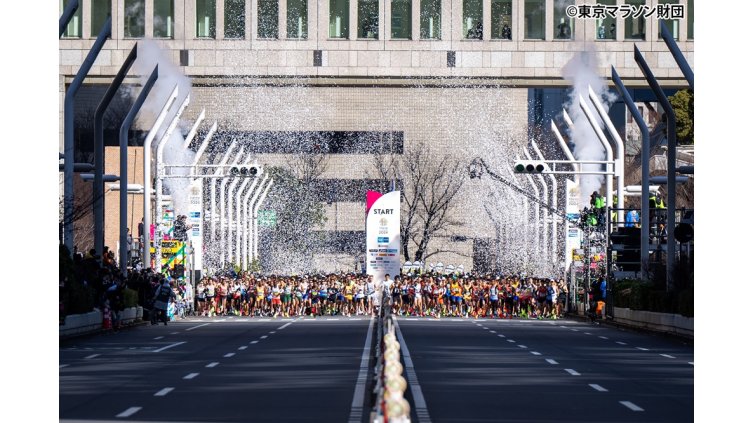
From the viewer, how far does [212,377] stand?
92.4ft

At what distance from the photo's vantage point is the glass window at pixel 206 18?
362 ft

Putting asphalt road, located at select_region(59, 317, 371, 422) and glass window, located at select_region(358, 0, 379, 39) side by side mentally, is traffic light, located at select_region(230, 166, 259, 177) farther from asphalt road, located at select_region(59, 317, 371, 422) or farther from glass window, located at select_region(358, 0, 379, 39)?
glass window, located at select_region(358, 0, 379, 39)

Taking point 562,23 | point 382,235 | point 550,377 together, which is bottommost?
point 550,377

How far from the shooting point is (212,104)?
11462 cm

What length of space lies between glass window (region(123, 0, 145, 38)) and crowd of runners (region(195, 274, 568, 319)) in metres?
33.6

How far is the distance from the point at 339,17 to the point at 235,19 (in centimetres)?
610

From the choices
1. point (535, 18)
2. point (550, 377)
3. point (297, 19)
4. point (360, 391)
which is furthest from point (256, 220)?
point (360, 391)

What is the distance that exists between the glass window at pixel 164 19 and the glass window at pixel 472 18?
17003 millimetres

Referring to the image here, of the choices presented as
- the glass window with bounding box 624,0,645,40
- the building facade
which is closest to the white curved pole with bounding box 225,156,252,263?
the building facade

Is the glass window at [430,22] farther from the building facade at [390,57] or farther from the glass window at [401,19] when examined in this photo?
the glass window at [401,19]

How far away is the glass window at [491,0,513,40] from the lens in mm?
111625

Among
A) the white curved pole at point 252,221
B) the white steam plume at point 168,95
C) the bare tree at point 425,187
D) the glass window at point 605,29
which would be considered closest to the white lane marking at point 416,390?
the white steam plume at point 168,95

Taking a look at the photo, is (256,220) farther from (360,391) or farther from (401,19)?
(360,391)
